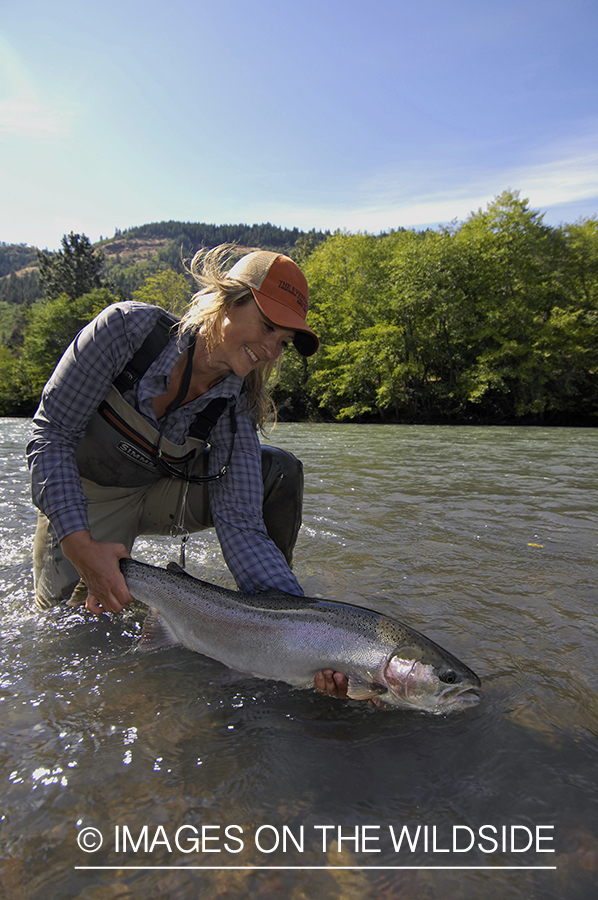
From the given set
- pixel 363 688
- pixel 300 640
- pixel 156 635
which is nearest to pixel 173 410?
pixel 156 635

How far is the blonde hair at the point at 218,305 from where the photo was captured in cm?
308

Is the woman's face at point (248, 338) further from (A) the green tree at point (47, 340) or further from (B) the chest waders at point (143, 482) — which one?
(A) the green tree at point (47, 340)

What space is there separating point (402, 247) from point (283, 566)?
3741 centimetres

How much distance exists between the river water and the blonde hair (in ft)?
5.04

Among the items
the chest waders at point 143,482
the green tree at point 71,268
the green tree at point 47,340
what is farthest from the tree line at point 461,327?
the green tree at point 71,268

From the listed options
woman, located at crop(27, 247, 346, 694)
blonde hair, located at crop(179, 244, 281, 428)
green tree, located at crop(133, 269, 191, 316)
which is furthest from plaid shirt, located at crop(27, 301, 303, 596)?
green tree, located at crop(133, 269, 191, 316)

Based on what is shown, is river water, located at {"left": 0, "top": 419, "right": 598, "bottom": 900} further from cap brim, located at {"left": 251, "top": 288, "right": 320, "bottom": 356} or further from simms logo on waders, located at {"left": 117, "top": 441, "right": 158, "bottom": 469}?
cap brim, located at {"left": 251, "top": 288, "right": 320, "bottom": 356}

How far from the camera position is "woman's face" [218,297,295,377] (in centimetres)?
307

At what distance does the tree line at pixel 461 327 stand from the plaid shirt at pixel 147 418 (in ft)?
94.5

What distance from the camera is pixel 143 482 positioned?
12.5ft

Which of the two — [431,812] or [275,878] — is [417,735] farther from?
[275,878]

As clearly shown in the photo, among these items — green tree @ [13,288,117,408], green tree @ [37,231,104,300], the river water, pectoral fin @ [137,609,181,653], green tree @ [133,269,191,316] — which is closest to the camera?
the river water

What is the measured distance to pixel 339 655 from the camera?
2.39 m

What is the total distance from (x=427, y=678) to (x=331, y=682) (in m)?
0.44
